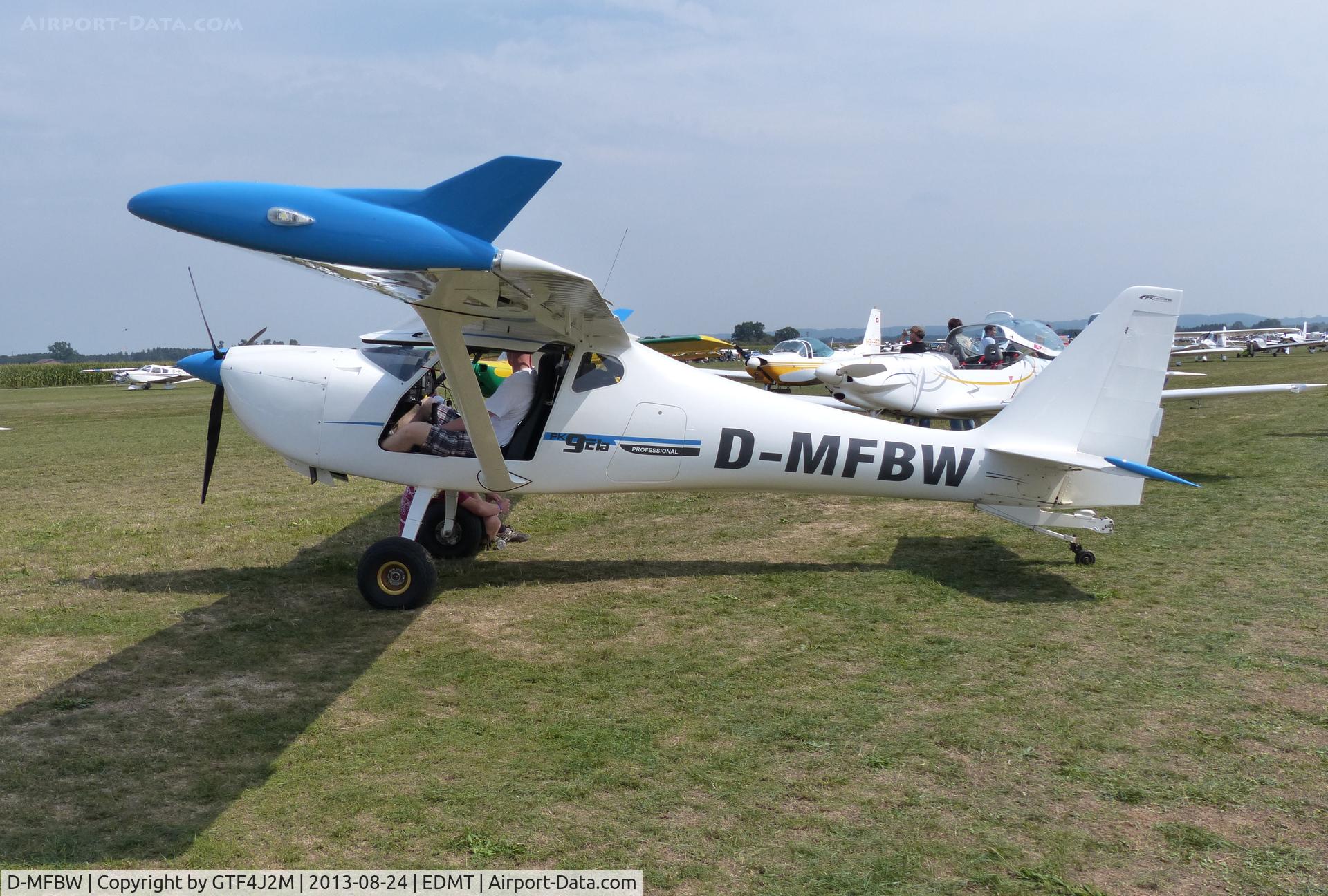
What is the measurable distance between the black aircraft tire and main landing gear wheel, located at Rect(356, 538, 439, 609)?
144cm

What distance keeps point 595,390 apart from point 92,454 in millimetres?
13228

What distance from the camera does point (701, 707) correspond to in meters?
4.64

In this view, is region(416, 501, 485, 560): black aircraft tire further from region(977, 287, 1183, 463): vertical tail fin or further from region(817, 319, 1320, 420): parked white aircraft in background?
region(817, 319, 1320, 420): parked white aircraft in background

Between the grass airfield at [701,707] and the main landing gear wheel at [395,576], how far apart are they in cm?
21

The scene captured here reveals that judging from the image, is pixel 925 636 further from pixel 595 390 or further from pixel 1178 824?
pixel 595 390

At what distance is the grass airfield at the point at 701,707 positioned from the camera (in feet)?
10.9

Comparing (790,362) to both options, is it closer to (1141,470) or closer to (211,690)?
(1141,470)

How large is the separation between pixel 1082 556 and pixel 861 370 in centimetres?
545

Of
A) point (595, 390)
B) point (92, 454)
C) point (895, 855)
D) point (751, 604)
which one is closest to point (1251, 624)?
point (751, 604)

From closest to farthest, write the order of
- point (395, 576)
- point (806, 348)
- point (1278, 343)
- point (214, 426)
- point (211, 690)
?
point (211, 690) → point (395, 576) → point (214, 426) → point (806, 348) → point (1278, 343)

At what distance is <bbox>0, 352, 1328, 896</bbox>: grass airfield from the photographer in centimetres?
332

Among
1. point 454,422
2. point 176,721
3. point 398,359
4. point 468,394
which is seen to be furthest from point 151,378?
point 176,721

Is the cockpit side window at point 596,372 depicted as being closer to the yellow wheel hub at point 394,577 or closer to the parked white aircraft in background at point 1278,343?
the yellow wheel hub at point 394,577

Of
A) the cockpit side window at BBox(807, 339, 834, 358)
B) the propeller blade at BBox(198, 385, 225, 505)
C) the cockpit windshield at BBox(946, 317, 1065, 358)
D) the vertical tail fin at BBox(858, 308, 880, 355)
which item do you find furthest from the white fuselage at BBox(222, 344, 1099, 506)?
the vertical tail fin at BBox(858, 308, 880, 355)
